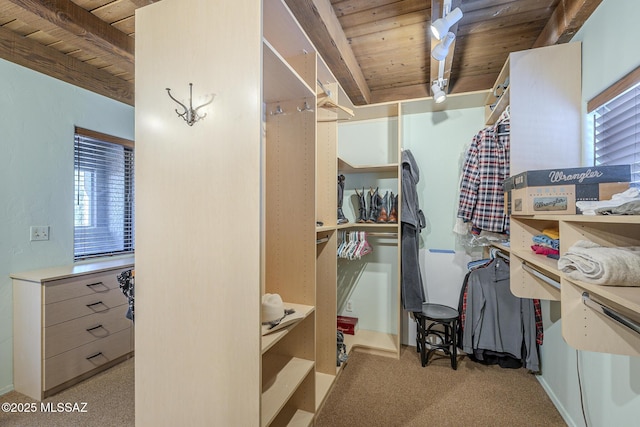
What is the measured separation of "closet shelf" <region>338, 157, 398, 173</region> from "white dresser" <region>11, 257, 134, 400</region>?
2.16m

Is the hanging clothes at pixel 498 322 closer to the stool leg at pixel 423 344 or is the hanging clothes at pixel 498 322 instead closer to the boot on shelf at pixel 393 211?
the stool leg at pixel 423 344

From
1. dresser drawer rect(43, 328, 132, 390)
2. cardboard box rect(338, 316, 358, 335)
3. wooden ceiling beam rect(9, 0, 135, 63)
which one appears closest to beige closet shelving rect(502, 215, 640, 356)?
cardboard box rect(338, 316, 358, 335)

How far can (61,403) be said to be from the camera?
6.24 ft

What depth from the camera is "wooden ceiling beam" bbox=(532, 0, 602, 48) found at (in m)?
1.46

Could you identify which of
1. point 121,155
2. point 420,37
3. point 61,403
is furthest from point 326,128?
point 61,403

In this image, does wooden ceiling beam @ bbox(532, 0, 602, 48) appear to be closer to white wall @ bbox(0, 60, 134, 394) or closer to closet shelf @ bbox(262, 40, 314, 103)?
closet shelf @ bbox(262, 40, 314, 103)

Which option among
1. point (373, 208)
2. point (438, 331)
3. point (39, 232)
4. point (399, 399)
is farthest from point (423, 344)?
point (39, 232)

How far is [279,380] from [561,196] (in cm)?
166

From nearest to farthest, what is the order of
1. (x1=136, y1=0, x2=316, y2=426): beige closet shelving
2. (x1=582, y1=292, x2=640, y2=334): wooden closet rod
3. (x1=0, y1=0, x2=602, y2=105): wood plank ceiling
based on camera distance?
(x1=582, y1=292, x2=640, y2=334): wooden closet rod → (x1=136, y1=0, x2=316, y2=426): beige closet shelving → (x1=0, y1=0, x2=602, y2=105): wood plank ceiling

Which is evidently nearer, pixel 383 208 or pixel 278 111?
pixel 278 111

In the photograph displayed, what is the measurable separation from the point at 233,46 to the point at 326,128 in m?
1.13

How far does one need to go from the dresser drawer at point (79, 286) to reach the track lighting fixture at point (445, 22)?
2.97 metres

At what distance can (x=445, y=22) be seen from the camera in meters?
1.46

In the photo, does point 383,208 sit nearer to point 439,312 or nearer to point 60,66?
point 439,312
